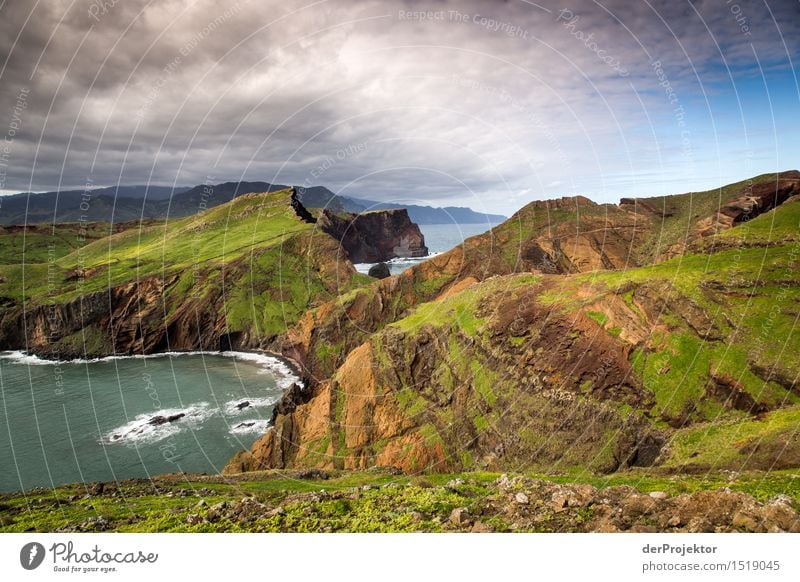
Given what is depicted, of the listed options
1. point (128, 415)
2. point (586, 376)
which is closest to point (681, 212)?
point (586, 376)

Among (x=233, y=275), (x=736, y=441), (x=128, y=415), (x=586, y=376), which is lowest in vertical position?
(x=128, y=415)

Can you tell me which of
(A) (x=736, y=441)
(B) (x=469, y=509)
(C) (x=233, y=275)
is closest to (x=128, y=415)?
(C) (x=233, y=275)

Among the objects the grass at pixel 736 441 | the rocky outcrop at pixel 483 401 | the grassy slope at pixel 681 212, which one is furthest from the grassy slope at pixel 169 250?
the grass at pixel 736 441

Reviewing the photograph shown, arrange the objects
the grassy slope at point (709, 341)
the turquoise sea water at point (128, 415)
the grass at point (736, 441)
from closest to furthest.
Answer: the grass at point (736, 441), the grassy slope at point (709, 341), the turquoise sea water at point (128, 415)

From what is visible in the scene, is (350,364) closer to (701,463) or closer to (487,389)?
(487,389)

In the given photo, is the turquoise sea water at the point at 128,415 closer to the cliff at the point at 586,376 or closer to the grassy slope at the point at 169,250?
the cliff at the point at 586,376

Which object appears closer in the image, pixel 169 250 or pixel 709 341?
pixel 709 341

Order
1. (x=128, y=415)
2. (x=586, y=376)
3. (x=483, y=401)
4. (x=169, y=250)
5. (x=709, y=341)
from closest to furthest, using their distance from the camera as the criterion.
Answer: (x=709, y=341), (x=586, y=376), (x=483, y=401), (x=128, y=415), (x=169, y=250)

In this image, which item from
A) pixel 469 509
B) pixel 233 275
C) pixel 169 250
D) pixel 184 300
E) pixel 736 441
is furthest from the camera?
pixel 169 250

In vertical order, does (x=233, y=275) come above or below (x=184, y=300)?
above

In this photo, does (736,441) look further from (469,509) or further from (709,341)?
(469,509)

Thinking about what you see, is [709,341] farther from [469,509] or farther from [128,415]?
[128,415]
